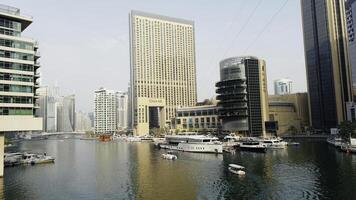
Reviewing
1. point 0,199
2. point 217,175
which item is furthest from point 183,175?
point 0,199

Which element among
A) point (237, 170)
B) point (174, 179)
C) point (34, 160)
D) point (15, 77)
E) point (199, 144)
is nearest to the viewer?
point (15, 77)

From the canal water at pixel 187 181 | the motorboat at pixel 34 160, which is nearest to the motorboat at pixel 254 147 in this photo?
the canal water at pixel 187 181

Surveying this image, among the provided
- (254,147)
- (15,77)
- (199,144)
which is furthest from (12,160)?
(254,147)

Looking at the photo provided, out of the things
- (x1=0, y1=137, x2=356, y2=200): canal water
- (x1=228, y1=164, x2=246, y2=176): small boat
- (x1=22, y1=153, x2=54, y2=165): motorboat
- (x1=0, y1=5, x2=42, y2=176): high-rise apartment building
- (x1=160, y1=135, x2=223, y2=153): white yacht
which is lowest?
(x1=0, y1=137, x2=356, y2=200): canal water

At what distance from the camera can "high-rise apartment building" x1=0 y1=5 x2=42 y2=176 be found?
7613cm

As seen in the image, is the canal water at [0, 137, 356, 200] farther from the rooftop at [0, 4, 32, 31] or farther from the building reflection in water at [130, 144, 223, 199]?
the rooftop at [0, 4, 32, 31]

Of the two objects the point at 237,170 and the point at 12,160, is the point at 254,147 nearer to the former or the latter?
the point at 237,170

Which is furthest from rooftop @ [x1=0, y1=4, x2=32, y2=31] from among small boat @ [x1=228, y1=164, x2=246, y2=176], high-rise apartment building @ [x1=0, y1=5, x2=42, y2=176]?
small boat @ [x1=228, y1=164, x2=246, y2=176]

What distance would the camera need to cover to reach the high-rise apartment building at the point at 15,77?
250 feet

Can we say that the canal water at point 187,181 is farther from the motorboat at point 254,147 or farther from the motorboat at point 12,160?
the motorboat at point 254,147

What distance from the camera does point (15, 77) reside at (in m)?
78.4

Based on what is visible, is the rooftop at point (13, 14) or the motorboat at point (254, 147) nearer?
the rooftop at point (13, 14)

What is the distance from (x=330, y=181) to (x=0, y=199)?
67383mm

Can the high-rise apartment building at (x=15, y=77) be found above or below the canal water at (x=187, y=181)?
above
